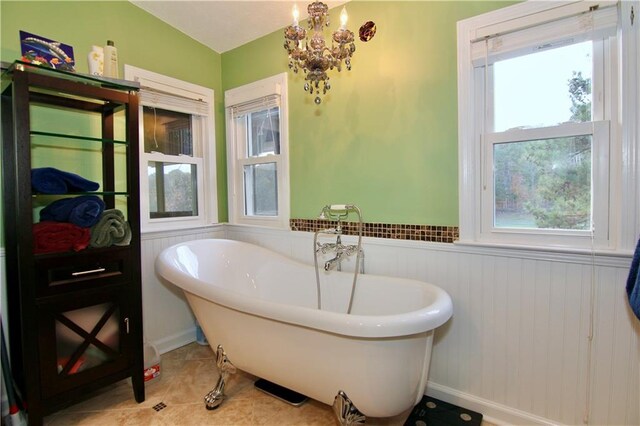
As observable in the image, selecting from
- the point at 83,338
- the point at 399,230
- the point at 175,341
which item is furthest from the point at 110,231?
the point at 399,230

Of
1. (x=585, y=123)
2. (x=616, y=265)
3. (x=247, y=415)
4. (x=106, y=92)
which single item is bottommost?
(x=247, y=415)

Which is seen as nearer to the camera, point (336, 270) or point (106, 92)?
point (106, 92)

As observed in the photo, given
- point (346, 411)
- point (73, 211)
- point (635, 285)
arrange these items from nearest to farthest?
point (635, 285) < point (346, 411) < point (73, 211)

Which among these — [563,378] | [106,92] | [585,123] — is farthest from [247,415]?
[585,123]

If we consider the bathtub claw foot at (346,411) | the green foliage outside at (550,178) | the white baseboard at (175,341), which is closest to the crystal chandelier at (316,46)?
the green foliage outside at (550,178)

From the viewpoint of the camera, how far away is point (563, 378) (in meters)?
1.49

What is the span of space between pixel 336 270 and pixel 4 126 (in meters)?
1.91

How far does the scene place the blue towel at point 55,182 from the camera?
1511 millimetres

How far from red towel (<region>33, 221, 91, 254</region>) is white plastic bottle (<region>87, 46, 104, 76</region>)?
0.87 m

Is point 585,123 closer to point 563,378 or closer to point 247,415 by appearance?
point 563,378

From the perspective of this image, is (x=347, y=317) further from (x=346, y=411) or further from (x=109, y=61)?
(x=109, y=61)

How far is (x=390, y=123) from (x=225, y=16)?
1452 mm

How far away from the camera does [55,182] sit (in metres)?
1.57

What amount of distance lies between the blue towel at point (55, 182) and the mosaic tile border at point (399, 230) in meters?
1.35
